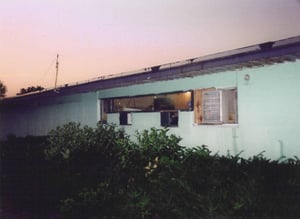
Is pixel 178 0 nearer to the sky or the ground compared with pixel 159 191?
nearer to the sky

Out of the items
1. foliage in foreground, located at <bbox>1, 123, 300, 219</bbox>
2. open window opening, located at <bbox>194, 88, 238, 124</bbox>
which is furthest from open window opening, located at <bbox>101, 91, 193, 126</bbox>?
foliage in foreground, located at <bbox>1, 123, 300, 219</bbox>

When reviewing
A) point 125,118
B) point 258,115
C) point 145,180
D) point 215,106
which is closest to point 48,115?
point 125,118

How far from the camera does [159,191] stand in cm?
547

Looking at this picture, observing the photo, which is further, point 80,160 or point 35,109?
point 35,109

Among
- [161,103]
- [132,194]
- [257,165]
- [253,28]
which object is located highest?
[253,28]

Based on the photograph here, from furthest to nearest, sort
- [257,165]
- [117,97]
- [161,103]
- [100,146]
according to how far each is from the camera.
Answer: [117,97] < [161,103] < [100,146] < [257,165]

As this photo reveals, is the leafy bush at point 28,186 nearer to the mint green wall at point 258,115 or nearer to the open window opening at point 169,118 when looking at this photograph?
the open window opening at point 169,118

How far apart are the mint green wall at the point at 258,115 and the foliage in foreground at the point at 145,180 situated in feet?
3.41

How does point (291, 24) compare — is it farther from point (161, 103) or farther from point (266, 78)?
point (161, 103)

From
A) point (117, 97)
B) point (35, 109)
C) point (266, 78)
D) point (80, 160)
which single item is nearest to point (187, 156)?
point (80, 160)

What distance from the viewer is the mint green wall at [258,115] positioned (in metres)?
7.33

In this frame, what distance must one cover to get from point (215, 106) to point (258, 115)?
1437 millimetres

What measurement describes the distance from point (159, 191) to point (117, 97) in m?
7.43

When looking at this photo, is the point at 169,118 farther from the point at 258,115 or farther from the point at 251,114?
the point at 258,115
